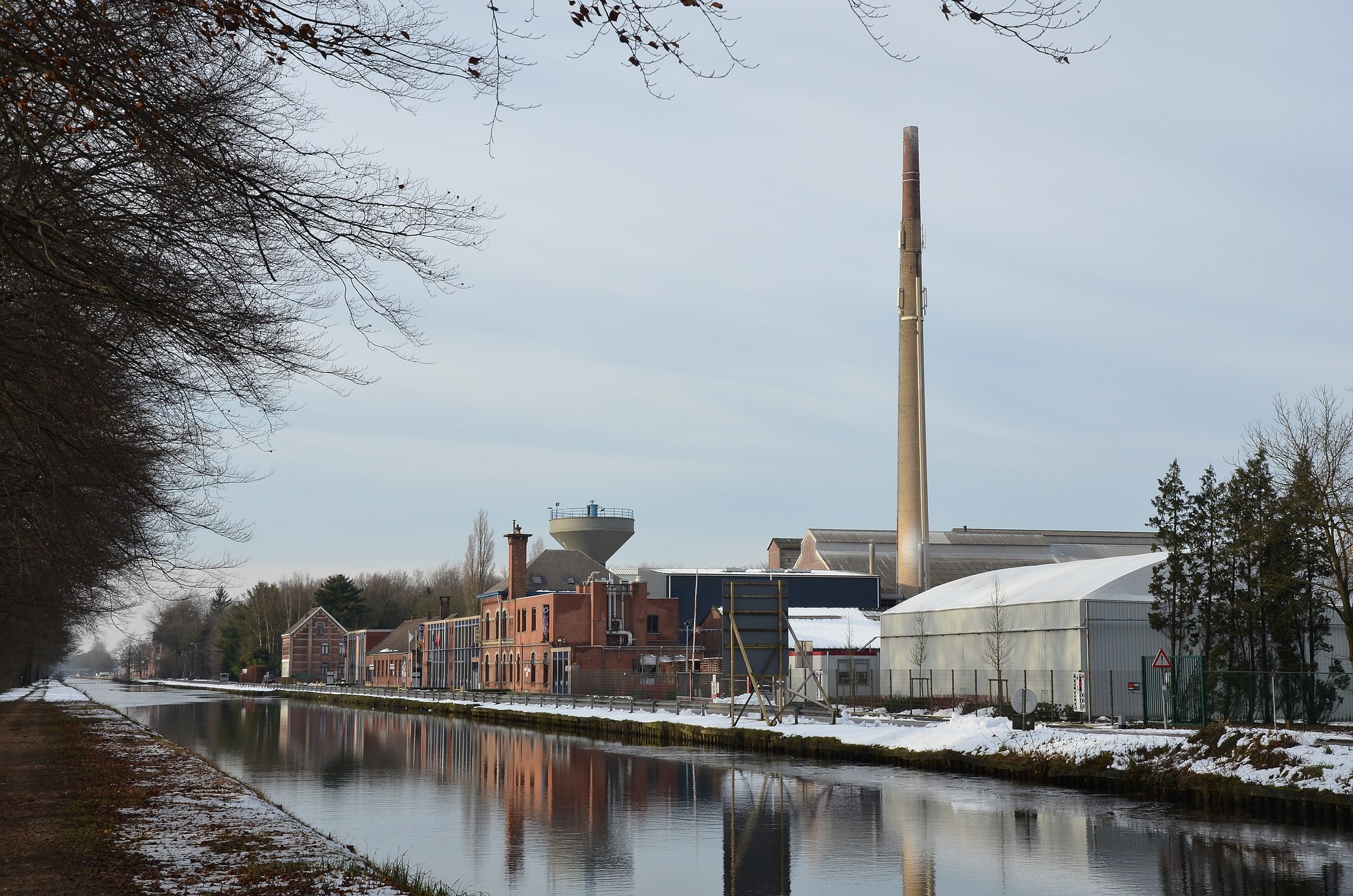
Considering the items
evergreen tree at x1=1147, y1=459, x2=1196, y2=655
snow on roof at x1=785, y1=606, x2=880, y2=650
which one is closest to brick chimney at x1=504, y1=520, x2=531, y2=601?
snow on roof at x1=785, y1=606, x2=880, y2=650

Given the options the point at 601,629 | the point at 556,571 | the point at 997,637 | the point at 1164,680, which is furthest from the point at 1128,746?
the point at 556,571

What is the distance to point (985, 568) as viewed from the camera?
89.9 metres

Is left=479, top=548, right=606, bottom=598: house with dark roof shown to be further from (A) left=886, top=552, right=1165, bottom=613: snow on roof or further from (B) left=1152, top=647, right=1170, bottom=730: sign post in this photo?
(B) left=1152, top=647, right=1170, bottom=730: sign post

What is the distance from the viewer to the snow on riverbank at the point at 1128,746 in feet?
72.3

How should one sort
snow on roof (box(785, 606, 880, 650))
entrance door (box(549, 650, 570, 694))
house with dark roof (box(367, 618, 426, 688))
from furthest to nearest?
house with dark roof (box(367, 618, 426, 688))
entrance door (box(549, 650, 570, 694))
snow on roof (box(785, 606, 880, 650))

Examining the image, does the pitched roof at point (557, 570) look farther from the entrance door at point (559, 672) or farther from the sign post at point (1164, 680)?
the sign post at point (1164, 680)

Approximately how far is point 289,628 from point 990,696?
4815 inches

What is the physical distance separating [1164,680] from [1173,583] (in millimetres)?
9885

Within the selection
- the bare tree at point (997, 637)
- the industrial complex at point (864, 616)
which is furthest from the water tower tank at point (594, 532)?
the bare tree at point (997, 637)

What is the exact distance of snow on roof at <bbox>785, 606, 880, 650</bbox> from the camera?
6394cm

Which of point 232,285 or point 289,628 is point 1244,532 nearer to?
point 232,285

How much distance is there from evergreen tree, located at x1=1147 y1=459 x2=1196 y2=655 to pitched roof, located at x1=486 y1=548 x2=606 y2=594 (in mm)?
48421

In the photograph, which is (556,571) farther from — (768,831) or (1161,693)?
(768,831)

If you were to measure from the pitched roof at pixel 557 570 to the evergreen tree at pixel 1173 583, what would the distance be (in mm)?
48421
